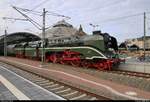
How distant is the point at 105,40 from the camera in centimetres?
2734

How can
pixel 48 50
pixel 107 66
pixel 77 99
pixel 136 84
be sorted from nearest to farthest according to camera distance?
pixel 77 99 < pixel 136 84 < pixel 107 66 < pixel 48 50

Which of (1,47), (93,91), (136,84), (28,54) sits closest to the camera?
(93,91)

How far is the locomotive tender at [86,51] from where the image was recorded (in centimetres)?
2731

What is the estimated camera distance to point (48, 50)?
123 ft

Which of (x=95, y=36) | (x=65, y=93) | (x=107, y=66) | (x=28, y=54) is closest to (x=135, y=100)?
(x=65, y=93)

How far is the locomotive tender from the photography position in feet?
89.6

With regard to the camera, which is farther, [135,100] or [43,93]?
[43,93]

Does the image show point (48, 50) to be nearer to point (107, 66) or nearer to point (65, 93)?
point (107, 66)

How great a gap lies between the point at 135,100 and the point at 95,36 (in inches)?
691

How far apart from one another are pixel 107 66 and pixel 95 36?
3405mm

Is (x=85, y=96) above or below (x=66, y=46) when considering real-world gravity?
below

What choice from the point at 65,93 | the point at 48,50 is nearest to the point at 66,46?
the point at 48,50

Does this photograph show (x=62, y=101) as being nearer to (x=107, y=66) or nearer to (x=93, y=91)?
(x=93, y=91)

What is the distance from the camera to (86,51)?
29.1m
